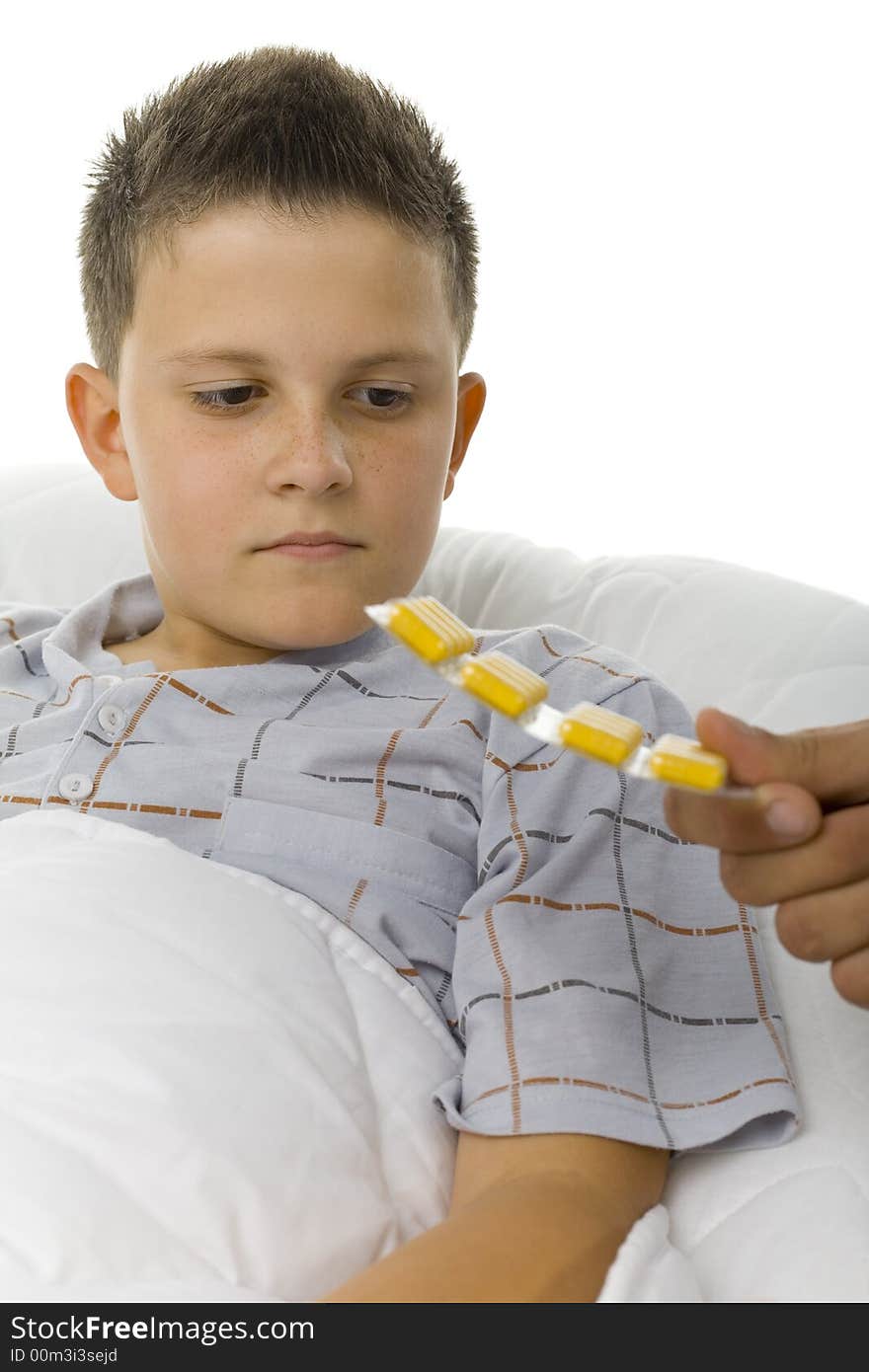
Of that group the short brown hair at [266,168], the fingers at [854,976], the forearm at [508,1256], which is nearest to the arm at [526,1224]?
the forearm at [508,1256]

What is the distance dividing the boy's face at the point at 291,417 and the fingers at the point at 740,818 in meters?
0.38

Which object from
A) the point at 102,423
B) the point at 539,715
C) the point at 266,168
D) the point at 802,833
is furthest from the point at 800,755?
A: the point at 102,423

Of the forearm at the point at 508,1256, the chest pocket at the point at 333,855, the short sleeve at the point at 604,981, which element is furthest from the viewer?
the chest pocket at the point at 333,855

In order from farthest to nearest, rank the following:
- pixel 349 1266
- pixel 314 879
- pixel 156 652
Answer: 1. pixel 156 652
2. pixel 314 879
3. pixel 349 1266

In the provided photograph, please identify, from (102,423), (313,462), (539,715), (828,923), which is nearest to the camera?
(539,715)

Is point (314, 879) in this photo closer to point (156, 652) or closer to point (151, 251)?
point (156, 652)

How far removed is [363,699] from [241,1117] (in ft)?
1.23

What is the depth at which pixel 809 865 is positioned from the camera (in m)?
0.63

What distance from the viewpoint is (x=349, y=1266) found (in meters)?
0.69

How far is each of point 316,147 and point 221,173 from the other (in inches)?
2.7

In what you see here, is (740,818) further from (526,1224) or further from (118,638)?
(118,638)

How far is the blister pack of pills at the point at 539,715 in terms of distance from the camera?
1.68 ft

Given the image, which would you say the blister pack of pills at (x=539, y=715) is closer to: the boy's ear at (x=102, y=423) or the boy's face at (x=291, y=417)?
the boy's face at (x=291, y=417)
